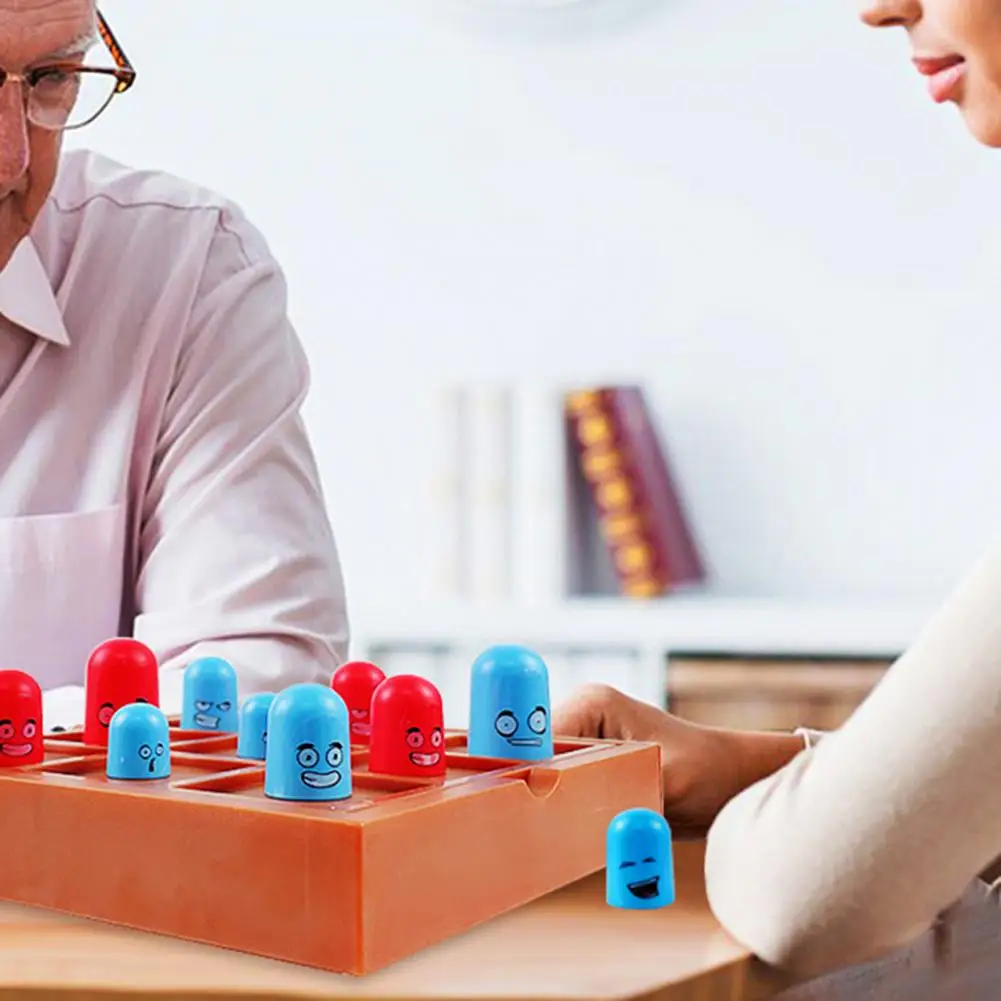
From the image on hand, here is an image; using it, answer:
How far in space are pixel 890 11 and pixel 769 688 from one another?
154 centimetres

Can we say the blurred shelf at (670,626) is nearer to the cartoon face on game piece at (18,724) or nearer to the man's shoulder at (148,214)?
the man's shoulder at (148,214)

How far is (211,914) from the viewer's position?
672 millimetres

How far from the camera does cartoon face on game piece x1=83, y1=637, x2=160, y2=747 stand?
88 centimetres

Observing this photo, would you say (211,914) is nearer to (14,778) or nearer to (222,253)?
(14,778)

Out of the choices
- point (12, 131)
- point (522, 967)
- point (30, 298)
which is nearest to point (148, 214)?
point (30, 298)

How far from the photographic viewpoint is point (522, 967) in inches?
24.9

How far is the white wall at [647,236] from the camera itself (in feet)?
8.80

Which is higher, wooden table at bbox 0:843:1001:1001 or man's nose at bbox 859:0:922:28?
man's nose at bbox 859:0:922:28

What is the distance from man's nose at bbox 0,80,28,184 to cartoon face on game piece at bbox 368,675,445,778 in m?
0.76

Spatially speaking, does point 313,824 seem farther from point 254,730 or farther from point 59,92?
point 59,92

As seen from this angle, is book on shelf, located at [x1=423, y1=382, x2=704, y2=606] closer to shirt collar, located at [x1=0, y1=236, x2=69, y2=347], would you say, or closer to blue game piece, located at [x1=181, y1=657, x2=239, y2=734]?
shirt collar, located at [x1=0, y1=236, x2=69, y2=347]

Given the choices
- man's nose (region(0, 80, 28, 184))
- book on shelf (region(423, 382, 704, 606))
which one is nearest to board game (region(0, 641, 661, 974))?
man's nose (region(0, 80, 28, 184))

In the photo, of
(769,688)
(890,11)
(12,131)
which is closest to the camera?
(890,11)

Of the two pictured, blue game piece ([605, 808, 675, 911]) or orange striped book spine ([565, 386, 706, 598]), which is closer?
blue game piece ([605, 808, 675, 911])
